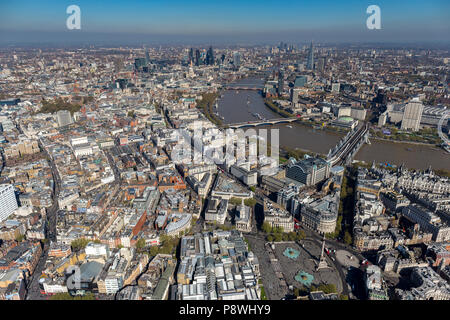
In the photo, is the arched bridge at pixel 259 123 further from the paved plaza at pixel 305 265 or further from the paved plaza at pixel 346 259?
the paved plaza at pixel 346 259

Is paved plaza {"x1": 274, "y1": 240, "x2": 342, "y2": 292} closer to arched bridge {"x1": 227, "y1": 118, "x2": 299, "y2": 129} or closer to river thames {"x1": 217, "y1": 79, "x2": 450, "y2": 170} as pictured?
river thames {"x1": 217, "y1": 79, "x2": 450, "y2": 170}

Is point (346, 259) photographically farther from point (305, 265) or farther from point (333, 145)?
point (333, 145)

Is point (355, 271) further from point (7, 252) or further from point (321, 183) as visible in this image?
point (7, 252)

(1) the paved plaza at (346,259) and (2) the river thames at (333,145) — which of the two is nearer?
(1) the paved plaza at (346,259)

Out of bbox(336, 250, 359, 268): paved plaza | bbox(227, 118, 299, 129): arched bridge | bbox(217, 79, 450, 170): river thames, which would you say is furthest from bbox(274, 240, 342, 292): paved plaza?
bbox(227, 118, 299, 129): arched bridge

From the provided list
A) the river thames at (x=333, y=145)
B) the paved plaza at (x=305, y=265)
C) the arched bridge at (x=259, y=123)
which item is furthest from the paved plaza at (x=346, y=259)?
the arched bridge at (x=259, y=123)

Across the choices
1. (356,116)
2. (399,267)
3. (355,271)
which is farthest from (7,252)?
(356,116)

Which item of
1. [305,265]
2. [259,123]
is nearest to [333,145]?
[259,123]
